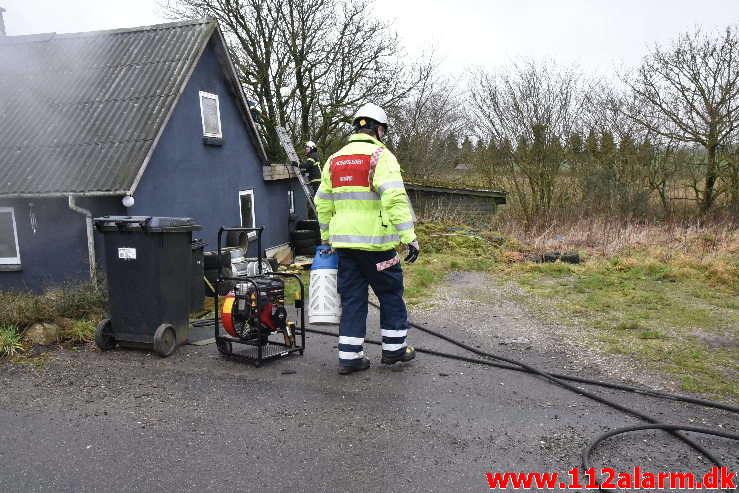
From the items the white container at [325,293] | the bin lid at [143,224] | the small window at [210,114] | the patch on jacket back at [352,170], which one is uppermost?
the small window at [210,114]

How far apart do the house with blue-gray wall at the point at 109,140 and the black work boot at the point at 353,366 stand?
4.35 m

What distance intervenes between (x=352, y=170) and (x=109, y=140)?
5.21m

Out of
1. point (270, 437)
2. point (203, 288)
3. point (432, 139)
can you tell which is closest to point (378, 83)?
point (432, 139)

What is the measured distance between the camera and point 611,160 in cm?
1659

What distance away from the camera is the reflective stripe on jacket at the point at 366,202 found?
181 inches

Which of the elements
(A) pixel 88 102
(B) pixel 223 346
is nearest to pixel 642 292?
(B) pixel 223 346

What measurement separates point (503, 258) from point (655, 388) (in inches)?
279

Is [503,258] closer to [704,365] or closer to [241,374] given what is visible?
[704,365]

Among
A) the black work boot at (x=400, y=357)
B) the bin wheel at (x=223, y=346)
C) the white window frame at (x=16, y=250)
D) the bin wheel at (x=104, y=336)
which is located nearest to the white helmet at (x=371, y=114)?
the black work boot at (x=400, y=357)

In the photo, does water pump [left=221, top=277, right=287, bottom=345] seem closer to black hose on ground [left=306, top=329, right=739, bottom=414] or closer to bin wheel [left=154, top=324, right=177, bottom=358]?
bin wheel [left=154, top=324, right=177, bottom=358]

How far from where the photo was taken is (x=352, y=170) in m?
4.78

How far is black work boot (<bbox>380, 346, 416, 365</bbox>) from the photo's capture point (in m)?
5.06

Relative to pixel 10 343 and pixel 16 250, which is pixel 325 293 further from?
pixel 16 250

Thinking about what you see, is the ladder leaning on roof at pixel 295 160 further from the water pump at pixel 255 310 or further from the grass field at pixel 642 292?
the water pump at pixel 255 310
